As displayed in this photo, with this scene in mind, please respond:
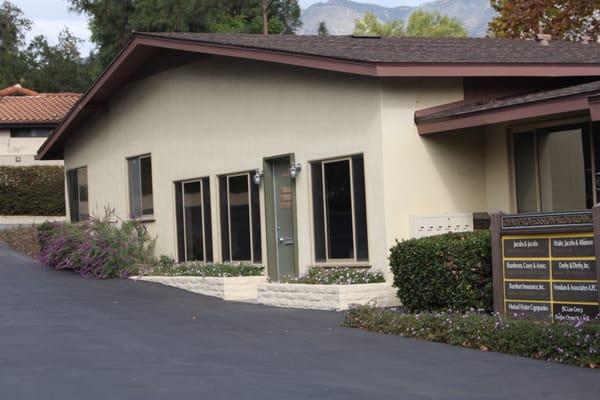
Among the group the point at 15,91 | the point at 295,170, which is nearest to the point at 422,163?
the point at 295,170

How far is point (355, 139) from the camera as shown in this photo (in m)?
17.1

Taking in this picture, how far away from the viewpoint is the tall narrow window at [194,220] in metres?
21.6

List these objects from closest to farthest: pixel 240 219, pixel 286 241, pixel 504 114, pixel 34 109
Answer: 1. pixel 504 114
2. pixel 286 241
3. pixel 240 219
4. pixel 34 109

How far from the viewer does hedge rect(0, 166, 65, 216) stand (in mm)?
43000

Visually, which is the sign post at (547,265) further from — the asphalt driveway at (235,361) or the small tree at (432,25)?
the small tree at (432,25)

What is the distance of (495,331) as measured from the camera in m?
11.9

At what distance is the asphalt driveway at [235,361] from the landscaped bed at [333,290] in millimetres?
470

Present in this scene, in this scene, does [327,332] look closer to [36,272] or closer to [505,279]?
[505,279]

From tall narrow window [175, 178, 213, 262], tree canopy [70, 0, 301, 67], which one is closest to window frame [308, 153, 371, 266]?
tall narrow window [175, 178, 213, 262]

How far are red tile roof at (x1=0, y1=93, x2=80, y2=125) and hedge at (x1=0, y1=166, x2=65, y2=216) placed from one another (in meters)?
8.42

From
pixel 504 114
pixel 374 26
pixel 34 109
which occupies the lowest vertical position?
pixel 504 114

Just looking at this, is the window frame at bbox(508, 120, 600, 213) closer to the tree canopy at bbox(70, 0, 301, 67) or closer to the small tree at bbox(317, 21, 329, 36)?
the tree canopy at bbox(70, 0, 301, 67)

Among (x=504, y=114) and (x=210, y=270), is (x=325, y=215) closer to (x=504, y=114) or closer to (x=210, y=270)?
(x=210, y=270)

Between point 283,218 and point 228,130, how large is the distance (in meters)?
2.49
